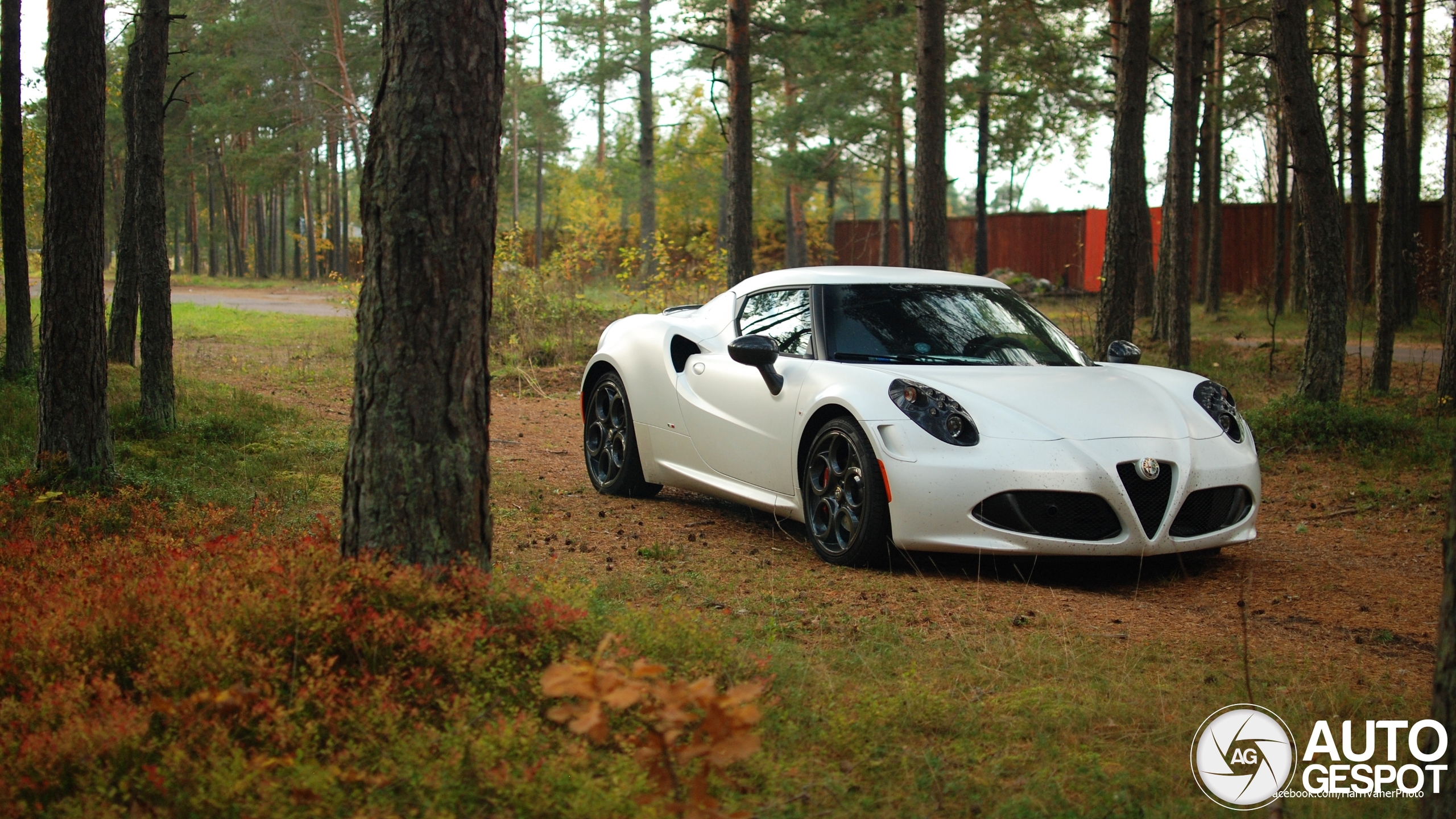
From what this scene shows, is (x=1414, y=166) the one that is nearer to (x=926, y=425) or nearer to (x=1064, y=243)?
(x=1064, y=243)

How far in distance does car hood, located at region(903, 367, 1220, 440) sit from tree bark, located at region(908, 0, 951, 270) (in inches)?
250

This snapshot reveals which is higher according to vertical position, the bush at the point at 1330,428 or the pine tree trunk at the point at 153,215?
the pine tree trunk at the point at 153,215

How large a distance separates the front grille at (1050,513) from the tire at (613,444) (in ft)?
9.46

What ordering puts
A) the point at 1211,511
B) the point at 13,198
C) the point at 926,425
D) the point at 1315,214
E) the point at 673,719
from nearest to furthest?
the point at 673,719 < the point at 926,425 < the point at 1211,511 < the point at 1315,214 < the point at 13,198

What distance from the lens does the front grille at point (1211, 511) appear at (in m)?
5.32

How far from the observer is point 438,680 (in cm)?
323

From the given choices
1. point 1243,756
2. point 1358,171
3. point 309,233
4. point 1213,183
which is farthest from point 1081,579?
point 309,233

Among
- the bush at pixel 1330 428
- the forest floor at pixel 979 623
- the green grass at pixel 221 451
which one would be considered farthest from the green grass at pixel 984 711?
the bush at pixel 1330 428

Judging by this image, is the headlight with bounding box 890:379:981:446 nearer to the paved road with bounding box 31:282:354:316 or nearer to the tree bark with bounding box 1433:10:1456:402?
the tree bark with bounding box 1433:10:1456:402

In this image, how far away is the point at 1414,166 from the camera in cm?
2345

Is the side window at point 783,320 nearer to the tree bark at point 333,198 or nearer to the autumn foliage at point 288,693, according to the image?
the autumn foliage at point 288,693

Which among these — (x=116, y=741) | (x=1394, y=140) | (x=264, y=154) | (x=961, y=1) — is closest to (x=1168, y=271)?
(x=1394, y=140)

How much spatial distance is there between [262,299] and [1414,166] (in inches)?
1211

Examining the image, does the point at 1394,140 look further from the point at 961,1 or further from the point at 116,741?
the point at 116,741
